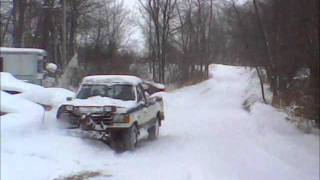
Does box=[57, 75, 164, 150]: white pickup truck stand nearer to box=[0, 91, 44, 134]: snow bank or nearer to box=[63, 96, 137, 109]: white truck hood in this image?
box=[63, 96, 137, 109]: white truck hood

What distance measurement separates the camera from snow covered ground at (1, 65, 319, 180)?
32.4 ft

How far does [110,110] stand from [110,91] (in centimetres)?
151

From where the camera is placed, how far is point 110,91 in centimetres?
1516

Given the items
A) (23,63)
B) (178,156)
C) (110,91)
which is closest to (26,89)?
(178,156)

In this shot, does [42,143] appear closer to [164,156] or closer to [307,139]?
[164,156]

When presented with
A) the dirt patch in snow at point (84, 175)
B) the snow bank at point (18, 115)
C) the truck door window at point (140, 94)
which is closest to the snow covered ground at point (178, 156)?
the dirt patch in snow at point (84, 175)

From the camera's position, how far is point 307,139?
16.2m

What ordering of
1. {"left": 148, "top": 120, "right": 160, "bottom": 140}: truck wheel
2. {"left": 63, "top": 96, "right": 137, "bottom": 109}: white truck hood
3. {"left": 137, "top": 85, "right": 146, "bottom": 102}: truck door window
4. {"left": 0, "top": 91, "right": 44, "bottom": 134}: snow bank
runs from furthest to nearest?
{"left": 148, "top": 120, "right": 160, "bottom": 140}: truck wheel
{"left": 137, "top": 85, "right": 146, "bottom": 102}: truck door window
{"left": 63, "top": 96, "right": 137, "bottom": 109}: white truck hood
{"left": 0, "top": 91, "right": 44, "bottom": 134}: snow bank

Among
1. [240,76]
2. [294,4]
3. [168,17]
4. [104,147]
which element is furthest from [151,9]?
[104,147]

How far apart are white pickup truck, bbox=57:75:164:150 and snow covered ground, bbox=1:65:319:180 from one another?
1.32 feet

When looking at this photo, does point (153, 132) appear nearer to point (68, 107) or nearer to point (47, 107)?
point (68, 107)

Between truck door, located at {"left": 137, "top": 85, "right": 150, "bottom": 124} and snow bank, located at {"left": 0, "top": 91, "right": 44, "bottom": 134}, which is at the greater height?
snow bank, located at {"left": 0, "top": 91, "right": 44, "bottom": 134}

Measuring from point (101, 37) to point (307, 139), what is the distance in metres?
23.2

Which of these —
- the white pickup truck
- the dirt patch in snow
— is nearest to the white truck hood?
the white pickup truck
